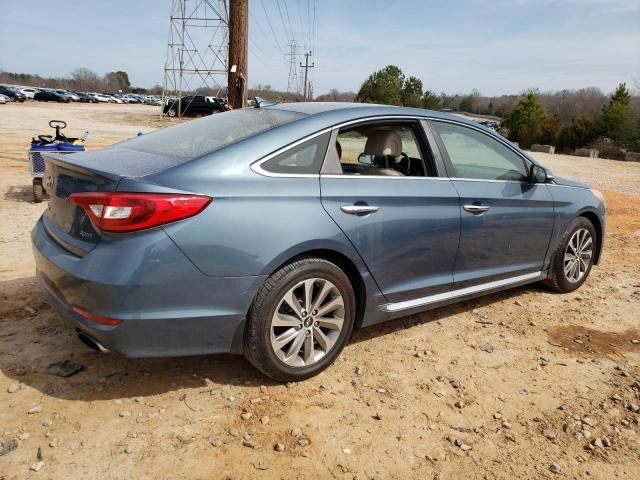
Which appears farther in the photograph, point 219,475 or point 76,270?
point 76,270

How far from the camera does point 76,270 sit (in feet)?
8.19

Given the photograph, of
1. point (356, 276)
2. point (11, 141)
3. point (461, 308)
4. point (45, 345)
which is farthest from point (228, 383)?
point (11, 141)

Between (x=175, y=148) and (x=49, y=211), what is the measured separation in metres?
0.84

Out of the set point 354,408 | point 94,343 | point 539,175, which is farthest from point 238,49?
point 354,408

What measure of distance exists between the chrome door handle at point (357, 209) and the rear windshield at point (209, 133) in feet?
2.05

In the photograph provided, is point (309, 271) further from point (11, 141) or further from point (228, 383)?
point (11, 141)

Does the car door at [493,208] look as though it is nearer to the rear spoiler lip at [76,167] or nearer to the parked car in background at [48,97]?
the rear spoiler lip at [76,167]

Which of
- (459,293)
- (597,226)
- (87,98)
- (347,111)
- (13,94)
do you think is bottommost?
(459,293)

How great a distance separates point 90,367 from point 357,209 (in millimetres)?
1835

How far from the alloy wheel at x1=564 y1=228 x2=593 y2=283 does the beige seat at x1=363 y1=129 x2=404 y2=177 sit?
6.68 ft

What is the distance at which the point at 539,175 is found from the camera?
4191 millimetres

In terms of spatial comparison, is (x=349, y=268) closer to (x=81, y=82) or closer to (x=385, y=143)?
(x=385, y=143)

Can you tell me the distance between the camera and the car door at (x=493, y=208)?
3635 mm

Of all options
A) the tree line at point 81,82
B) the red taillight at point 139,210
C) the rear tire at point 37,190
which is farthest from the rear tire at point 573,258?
the tree line at point 81,82
